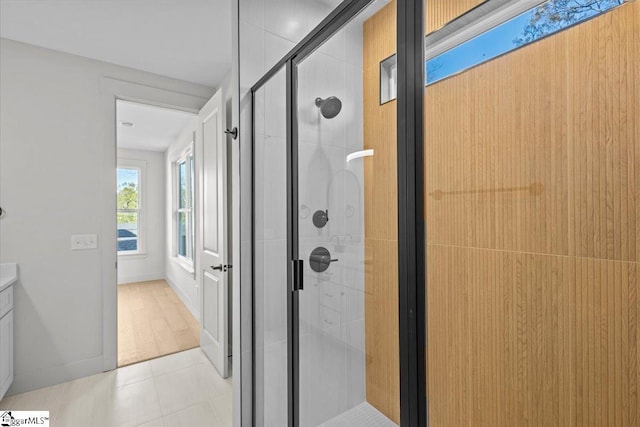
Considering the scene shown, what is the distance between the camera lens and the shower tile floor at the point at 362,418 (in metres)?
0.96

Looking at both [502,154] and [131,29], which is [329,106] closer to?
[502,154]

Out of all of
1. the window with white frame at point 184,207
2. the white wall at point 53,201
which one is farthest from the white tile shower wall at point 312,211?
the window with white frame at point 184,207

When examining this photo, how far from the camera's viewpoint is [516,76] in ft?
2.38

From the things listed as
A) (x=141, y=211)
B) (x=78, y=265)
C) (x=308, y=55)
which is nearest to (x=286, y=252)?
(x=308, y=55)

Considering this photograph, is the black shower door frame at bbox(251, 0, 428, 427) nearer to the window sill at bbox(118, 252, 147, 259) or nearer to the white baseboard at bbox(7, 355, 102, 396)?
the white baseboard at bbox(7, 355, 102, 396)

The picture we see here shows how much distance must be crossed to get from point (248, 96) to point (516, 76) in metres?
1.38

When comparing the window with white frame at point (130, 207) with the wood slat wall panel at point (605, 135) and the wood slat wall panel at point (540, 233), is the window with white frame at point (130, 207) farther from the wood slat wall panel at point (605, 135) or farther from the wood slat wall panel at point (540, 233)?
the wood slat wall panel at point (605, 135)

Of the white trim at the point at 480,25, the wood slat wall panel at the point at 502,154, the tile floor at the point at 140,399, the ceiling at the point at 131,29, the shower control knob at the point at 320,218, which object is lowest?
the tile floor at the point at 140,399

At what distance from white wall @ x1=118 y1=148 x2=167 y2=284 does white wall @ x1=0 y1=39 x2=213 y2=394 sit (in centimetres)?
367

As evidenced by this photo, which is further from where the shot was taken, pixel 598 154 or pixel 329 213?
pixel 329 213

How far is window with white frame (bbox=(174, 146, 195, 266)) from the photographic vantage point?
4.48 m

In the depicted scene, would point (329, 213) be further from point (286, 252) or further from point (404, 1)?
point (404, 1)

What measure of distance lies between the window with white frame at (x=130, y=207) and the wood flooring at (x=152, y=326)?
3.59 ft

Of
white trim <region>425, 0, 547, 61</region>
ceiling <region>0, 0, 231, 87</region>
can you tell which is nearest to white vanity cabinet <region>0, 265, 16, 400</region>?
ceiling <region>0, 0, 231, 87</region>
